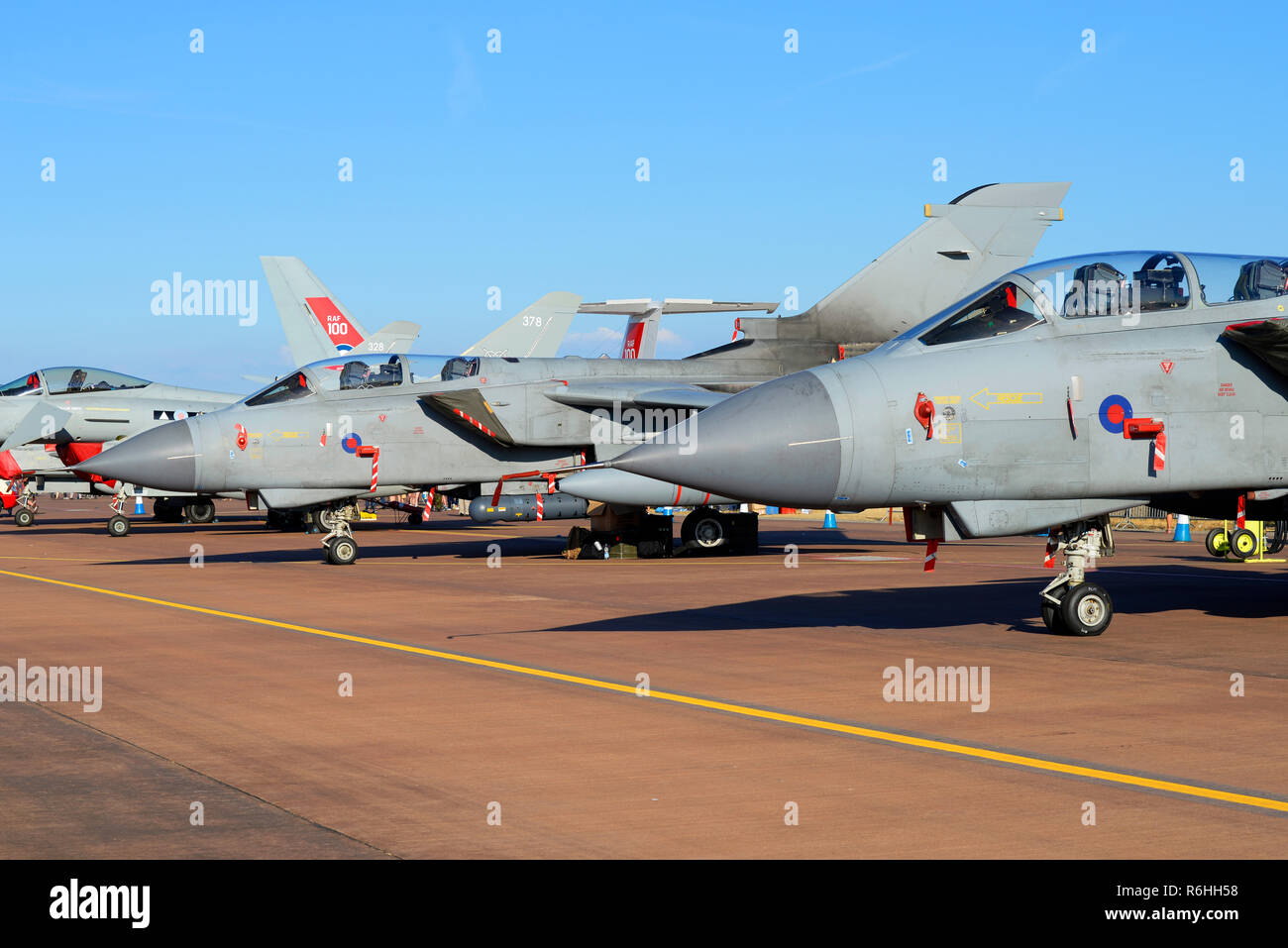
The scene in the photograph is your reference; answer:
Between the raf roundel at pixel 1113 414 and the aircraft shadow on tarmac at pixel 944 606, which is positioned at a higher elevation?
the raf roundel at pixel 1113 414

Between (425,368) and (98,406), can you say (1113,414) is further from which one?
(98,406)

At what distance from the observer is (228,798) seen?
622cm

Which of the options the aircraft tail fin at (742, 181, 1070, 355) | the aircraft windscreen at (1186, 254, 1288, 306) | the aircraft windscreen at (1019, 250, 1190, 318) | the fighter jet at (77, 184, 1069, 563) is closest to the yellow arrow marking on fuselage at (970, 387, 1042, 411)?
the aircraft windscreen at (1019, 250, 1190, 318)

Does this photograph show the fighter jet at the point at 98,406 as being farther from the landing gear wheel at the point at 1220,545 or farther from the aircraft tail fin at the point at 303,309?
the landing gear wheel at the point at 1220,545

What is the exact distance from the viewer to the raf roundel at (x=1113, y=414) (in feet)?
35.1

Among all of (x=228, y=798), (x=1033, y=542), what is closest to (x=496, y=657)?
(x=228, y=798)

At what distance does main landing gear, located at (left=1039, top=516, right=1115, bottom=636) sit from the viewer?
11398 millimetres

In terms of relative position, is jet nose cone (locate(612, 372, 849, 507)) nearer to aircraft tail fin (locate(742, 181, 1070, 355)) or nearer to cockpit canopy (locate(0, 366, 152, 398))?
aircraft tail fin (locate(742, 181, 1070, 355))

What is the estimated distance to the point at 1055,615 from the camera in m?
11.8

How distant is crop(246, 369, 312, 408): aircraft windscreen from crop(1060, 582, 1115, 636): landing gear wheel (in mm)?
13017

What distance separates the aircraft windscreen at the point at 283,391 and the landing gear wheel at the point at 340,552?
2.36 m
